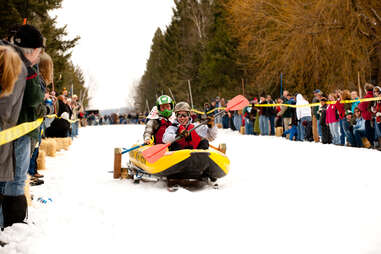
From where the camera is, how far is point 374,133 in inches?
434

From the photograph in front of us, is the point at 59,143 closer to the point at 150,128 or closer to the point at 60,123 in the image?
the point at 60,123

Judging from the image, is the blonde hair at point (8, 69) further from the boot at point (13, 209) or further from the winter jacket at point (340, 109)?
the winter jacket at point (340, 109)

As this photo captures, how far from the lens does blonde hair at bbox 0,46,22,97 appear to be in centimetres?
317

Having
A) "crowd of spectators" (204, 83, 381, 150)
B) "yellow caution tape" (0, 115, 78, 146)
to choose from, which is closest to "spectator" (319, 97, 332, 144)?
"crowd of spectators" (204, 83, 381, 150)

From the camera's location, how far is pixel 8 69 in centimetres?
317

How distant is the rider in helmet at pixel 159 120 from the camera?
8070 mm

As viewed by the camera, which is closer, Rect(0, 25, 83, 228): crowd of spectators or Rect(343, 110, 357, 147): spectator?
Rect(0, 25, 83, 228): crowd of spectators

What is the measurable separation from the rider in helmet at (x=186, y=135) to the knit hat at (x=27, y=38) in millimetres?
3665

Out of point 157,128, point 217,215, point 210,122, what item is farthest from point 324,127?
point 217,215

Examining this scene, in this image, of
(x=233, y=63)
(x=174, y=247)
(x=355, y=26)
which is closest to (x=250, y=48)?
(x=355, y=26)

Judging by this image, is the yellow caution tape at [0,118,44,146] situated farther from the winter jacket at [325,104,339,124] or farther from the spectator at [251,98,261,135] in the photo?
the spectator at [251,98,261,135]

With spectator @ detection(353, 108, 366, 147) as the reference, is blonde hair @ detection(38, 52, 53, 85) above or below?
above

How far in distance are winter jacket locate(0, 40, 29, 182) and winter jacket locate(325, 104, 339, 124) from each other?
10.3 meters

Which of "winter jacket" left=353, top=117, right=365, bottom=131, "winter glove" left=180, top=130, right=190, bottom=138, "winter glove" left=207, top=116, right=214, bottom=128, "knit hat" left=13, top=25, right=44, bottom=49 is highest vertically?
"knit hat" left=13, top=25, right=44, bottom=49
